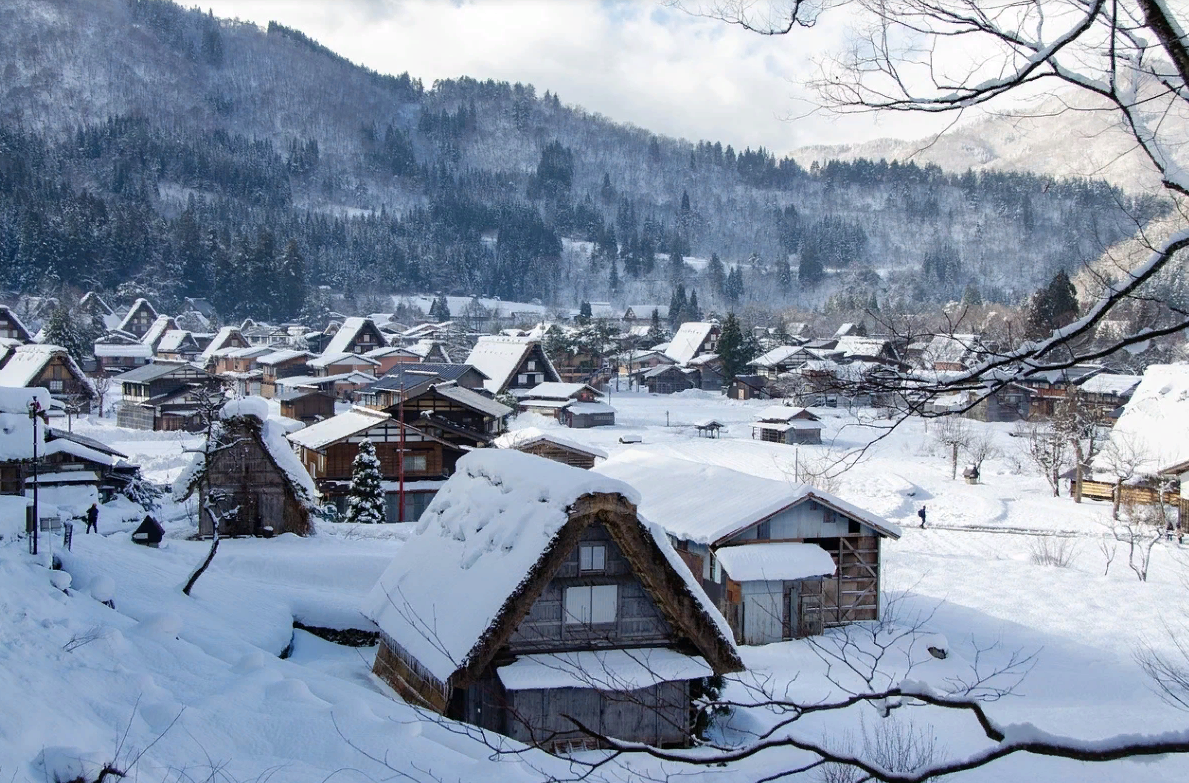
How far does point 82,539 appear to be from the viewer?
13414 millimetres

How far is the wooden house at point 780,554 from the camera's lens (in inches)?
618

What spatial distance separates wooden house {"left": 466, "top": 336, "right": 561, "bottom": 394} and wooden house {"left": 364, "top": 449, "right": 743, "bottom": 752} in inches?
1522

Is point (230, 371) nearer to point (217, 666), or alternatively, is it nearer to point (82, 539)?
point (82, 539)

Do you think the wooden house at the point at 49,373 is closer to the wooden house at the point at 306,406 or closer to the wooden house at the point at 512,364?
the wooden house at the point at 306,406

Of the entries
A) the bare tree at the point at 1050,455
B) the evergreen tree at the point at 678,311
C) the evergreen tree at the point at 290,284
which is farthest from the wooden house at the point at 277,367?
the evergreen tree at the point at 678,311

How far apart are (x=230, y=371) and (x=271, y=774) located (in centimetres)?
5604

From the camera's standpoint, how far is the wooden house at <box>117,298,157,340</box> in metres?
69.8

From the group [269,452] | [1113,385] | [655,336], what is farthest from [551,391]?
[269,452]

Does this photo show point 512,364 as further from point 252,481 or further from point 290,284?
point 290,284

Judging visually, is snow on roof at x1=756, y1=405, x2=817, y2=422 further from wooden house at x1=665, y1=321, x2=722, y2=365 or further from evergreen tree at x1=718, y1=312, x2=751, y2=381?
wooden house at x1=665, y1=321, x2=722, y2=365

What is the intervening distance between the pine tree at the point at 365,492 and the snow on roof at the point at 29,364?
23.3 metres

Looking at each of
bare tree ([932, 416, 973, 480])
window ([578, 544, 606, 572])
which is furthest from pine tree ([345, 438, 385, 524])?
bare tree ([932, 416, 973, 480])

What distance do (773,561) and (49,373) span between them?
3682 cm

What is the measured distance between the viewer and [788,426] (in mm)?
42062
